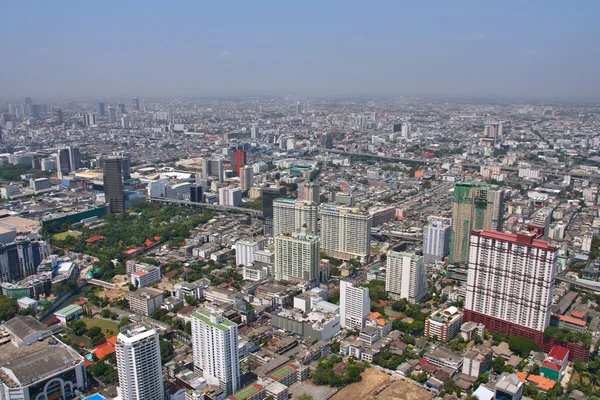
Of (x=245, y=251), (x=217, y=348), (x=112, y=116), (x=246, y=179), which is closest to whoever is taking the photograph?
(x=217, y=348)

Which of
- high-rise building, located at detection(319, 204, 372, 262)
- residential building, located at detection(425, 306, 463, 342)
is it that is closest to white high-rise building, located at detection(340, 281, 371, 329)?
residential building, located at detection(425, 306, 463, 342)

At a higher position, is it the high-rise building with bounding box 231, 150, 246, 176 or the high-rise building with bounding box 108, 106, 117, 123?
the high-rise building with bounding box 108, 106, 117, 123

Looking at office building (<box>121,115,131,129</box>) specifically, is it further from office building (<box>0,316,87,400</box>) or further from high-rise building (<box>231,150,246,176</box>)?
office building (<box>0,316,87,400</box>)

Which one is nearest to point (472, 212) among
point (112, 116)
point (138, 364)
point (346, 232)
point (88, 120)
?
point (346, 232)

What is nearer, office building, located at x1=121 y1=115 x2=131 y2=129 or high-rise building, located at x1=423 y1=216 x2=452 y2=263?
high-rise building, located at x1=423 y1=216 x2=452 y2=263

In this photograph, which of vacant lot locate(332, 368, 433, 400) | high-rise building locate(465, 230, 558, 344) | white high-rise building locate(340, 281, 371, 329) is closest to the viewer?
vacant lot locate(332, 368, 433, 400)

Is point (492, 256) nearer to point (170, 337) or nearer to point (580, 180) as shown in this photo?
point (170, 337)

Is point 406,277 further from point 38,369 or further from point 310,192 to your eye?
point 310,192
